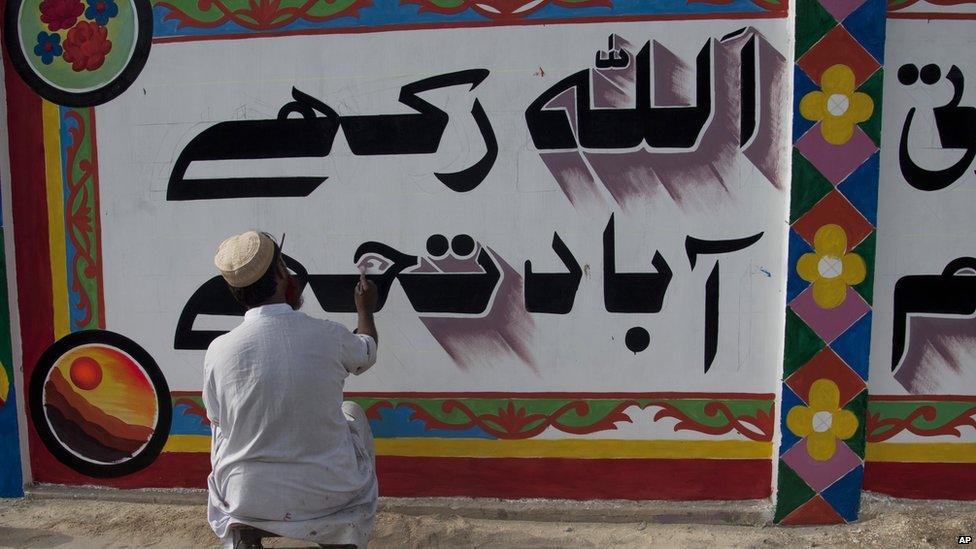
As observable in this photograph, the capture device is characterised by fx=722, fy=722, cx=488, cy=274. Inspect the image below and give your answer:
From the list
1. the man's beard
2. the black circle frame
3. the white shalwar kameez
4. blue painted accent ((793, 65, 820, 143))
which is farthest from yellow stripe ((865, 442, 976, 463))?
the black circle frame

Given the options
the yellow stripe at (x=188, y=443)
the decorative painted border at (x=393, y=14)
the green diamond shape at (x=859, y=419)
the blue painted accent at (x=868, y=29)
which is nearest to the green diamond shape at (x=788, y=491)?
the green diamond shape at (x=859, y=419)

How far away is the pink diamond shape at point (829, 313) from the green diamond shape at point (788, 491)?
512 mm

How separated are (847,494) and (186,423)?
2587 mm

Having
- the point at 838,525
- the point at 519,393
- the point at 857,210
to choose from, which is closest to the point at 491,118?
the point at 519,393

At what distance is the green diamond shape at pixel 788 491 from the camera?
105 inches

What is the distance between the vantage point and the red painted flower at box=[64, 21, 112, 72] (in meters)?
2.86

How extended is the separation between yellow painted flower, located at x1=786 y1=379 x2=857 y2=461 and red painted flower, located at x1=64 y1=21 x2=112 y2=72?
9.82ft

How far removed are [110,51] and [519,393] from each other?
2.11 m

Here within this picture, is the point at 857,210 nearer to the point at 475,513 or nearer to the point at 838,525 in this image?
the point at 838,525

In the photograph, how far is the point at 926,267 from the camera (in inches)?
104

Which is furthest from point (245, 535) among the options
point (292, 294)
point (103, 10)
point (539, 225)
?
point (103, 10)

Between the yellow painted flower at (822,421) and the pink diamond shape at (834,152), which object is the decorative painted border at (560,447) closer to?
the yellow painted flower at (822,421)

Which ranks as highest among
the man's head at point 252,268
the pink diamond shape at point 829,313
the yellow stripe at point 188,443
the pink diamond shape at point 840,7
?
the pink diamond shape at point 840,7

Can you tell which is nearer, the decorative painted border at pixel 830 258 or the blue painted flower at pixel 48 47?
the decorative painted border at pixel 830 258
